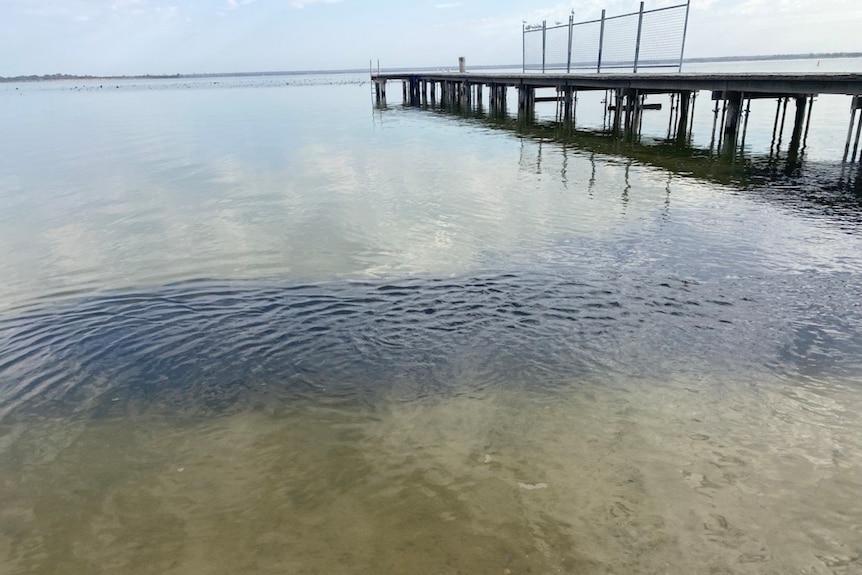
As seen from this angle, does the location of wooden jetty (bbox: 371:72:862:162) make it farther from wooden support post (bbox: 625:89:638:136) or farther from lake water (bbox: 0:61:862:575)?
lake water (bbox: 0:61:862:575)

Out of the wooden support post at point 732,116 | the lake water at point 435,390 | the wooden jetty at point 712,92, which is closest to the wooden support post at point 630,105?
the wooden jetty at point 712,92

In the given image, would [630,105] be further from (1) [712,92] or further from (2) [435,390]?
(2) [435,390]

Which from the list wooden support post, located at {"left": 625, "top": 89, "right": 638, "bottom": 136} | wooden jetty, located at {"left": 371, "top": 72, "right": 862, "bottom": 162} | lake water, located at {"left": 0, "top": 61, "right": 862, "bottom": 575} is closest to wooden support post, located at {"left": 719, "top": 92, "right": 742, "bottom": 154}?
wooden jetty, located at {"left": 371, "top": 72, "right": 862, "bottom": 162}

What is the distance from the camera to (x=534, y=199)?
15109 mm

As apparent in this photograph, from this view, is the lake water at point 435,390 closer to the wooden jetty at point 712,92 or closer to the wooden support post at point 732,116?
the wooden jetty at point 712,92

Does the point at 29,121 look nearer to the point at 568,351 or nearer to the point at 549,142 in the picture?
the point at 549,142

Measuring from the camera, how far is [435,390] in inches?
243

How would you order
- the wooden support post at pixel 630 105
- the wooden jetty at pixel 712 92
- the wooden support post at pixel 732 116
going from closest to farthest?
the wooden jetty at pixel 712 92 < the wooden support post at pixel 732 116 < the wooden support post at pixel 630 105

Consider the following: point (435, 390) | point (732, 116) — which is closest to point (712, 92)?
point (732, 116)

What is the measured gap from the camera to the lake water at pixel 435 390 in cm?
421

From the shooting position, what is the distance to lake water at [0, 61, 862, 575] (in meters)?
4.21

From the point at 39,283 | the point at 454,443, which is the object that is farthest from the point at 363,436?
the point at 39,283

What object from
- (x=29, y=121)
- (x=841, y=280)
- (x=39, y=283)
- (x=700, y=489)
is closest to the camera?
(x=700, y=489)

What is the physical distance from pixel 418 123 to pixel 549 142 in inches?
556
